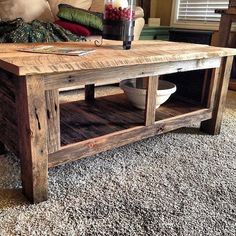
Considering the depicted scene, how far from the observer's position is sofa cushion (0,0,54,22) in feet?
6.82

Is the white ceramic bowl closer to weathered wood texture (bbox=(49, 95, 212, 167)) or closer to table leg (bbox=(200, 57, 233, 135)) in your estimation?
weathered wood texture (bbox=(49, 95, 212, 167))

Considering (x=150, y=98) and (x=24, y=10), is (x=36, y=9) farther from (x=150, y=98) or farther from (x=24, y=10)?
(x=150, y=98)

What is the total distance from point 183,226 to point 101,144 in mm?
408

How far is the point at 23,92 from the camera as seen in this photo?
31.4 inches

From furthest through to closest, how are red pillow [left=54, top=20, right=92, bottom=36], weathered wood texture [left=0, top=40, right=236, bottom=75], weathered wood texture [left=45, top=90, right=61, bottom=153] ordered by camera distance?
1. red pillow [left=54, top=20, right=92, bottom=36]
2. weathered wood texture [left=45, top=90, right=61, bottom=153]
3. weathered wood texture [left=0, top=40, right=236, bottom=75]

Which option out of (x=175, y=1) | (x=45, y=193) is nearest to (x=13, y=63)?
(x=45, y=193)

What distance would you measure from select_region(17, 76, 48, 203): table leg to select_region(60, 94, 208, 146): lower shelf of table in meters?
0.14

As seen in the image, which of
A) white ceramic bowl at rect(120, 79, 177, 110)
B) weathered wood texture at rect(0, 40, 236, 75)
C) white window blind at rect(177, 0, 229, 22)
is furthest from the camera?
white window blind at rect(177, 0, 229, 22)

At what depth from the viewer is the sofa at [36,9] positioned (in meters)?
2.08

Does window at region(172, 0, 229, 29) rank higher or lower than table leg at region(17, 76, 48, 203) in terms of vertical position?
higher

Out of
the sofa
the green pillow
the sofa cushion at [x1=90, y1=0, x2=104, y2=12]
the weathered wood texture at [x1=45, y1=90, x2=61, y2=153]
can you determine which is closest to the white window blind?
the sofa

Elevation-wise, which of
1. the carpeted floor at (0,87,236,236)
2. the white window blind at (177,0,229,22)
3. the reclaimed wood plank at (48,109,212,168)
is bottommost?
the carpeted floor at (0,87,236,236)

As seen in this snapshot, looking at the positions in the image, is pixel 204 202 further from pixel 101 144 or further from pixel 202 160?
A: pixel 101 144

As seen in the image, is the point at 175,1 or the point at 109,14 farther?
the point at 175,1
